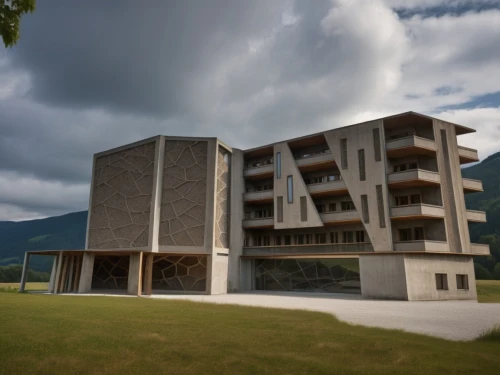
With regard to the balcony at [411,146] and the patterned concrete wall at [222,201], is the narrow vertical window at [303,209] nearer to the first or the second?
the patterned concrete wall at [222,201]

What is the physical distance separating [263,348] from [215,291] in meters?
27.1

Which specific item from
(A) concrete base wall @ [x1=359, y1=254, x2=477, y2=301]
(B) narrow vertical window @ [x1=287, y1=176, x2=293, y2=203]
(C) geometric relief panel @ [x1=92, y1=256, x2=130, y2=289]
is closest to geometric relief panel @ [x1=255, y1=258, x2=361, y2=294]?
(A) concrete base wall @ [x1=359, y1=254, x2=477, y2=301]

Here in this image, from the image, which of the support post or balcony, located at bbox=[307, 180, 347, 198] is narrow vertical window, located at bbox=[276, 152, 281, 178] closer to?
balcony, located at bbox=[307, 180, 347, 198]

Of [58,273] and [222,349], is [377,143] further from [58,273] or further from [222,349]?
[58,273]

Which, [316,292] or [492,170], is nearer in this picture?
[316,292]

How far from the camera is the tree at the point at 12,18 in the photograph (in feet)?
24.4

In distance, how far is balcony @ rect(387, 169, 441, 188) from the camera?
31.0 meters

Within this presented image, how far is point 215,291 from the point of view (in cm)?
3484

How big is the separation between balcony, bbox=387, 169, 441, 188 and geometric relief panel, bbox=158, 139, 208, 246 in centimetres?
1770

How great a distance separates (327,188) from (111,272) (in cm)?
2502

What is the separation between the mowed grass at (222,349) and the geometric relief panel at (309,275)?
24000 mm

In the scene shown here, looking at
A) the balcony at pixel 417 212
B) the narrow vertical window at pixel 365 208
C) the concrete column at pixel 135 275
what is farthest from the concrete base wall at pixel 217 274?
the balcony at pixel 417 212

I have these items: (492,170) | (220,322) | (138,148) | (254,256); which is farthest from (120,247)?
(492,170)

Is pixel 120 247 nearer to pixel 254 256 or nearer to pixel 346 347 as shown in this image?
pixel 254 256
